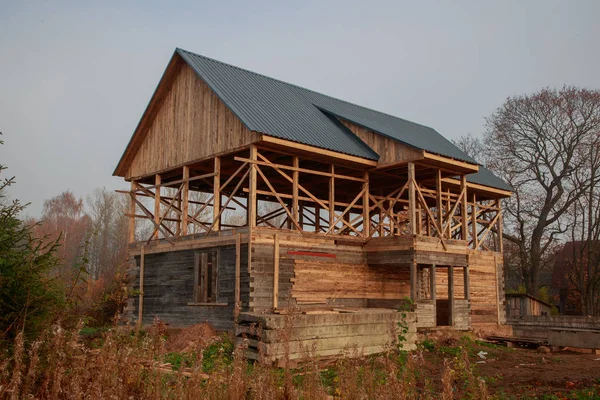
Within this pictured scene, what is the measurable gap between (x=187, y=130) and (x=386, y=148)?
296 inches

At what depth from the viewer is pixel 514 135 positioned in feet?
130

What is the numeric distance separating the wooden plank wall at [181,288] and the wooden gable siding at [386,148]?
6.80 metres

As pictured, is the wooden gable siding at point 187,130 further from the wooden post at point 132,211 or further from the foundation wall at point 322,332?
the foundation wall at point 322,332

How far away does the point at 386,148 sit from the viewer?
2302 centimetres

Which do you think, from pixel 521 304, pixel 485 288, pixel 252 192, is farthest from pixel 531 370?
pixel 521 304

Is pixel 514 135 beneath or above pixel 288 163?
above

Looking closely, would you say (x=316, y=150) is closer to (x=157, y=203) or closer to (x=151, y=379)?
(x=157, y=203)

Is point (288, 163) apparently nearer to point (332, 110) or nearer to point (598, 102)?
point (332, 110)

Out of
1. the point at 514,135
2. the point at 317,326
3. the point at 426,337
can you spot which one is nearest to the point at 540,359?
the point at 426,337

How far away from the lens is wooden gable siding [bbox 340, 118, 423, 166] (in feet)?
72.4

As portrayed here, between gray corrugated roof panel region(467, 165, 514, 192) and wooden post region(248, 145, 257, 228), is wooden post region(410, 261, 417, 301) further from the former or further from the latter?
gray corrugated roof panel region(467, 165, 514, 192)

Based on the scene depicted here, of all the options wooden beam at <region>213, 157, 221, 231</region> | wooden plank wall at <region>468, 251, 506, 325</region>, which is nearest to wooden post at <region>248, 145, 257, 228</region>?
wooden beam at <region>213, 157, 221, 231</region>

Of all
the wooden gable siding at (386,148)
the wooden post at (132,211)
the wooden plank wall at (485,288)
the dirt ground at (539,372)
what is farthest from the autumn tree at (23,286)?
the wooden plank wall at (485,288)

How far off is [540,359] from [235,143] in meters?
11.4
